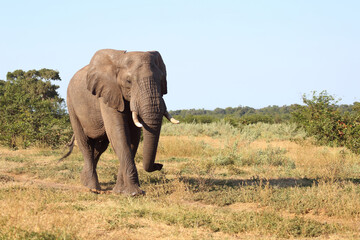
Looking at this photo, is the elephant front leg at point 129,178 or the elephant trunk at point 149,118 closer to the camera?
the elephant trunk at point 149,118

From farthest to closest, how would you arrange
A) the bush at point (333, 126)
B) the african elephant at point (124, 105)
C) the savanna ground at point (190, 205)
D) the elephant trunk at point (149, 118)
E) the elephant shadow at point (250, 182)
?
the bush at point (333, 126) < the elephant shadow at point (250, 182) < the african elephant at point (124, 105) < the elephant trunk at point (149, 118) < the savanna ground at point (190, 205)

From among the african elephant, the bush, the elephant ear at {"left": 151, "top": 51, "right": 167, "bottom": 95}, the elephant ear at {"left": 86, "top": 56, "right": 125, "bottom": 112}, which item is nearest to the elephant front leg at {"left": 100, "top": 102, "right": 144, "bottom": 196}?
the african elephant

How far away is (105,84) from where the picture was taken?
8.55 m

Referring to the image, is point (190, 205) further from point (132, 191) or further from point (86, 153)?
point (86, 153)

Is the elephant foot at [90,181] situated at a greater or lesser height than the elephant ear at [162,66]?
lesser

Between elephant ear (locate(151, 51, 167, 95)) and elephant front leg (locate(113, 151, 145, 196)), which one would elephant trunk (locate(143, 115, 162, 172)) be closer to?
elephant front leg (locate(113, 151, 145, 196))

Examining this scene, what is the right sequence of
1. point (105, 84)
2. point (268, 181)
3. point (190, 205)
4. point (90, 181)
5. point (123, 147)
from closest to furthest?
1. point (190, 205)
2. point (123, 147)
3. point (105, 84)
4. point (268, 181)
5. point (90, 181)

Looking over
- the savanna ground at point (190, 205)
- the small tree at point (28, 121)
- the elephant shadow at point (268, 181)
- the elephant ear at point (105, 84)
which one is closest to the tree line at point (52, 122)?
the small tree at point (28, 121)

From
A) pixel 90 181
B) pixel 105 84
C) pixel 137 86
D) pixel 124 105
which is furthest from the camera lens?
pixel 90 181

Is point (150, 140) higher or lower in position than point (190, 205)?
higher

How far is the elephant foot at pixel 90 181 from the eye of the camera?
9.45m

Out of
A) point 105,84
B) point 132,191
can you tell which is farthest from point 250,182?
point 105,84

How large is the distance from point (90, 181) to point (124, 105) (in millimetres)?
2142

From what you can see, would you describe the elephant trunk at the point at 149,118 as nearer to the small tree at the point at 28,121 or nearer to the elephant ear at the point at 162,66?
the elephant ear at the point at 162,66
